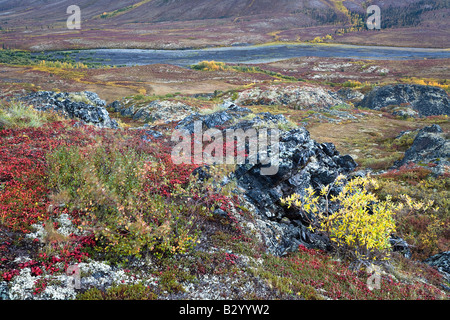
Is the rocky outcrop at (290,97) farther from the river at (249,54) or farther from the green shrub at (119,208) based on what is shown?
the river at (249,54)

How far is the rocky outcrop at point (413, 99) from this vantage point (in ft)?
135

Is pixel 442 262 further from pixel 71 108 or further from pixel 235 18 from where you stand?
pixel 235 18

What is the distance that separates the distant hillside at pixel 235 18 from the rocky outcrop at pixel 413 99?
273 feet

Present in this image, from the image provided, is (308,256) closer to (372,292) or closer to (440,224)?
(372,292)

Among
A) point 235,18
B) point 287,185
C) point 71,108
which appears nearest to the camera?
point 287,185

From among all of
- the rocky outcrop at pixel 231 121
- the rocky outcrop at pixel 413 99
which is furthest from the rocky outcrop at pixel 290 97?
the rocky outcrop at pixel 231 121

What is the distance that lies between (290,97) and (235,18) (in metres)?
149

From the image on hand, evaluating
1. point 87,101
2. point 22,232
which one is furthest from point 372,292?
point 87,101

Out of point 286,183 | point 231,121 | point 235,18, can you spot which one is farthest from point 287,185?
point 235,18

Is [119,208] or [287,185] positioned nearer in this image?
[119,208]

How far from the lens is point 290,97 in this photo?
41.6m

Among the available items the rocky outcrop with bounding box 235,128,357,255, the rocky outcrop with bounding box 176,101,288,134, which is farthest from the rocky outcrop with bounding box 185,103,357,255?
the rocky outcrop with bounding box 176,101,288,134

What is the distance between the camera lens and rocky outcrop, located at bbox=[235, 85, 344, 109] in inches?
1583
